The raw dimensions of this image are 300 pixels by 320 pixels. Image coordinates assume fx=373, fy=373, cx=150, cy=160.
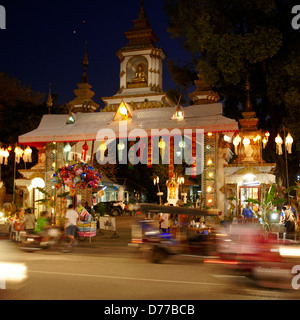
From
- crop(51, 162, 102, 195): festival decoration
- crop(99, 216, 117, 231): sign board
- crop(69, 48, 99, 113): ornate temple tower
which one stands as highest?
crop(69, 48, 99, 113): ornate temple tower

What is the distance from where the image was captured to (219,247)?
29.1 feet

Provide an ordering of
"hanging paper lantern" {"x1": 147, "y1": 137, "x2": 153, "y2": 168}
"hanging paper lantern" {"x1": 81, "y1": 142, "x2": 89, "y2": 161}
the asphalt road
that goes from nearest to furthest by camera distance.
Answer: the asphalt road < "hanging paper lantern" {"x1": 147, "y1": 137, "x2": 153, "y2": 168} < "hanging paper lantern" {"x1": 81, "y1": 142, "x2": 89, "y2": 161}

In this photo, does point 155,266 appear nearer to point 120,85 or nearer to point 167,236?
point 167,236

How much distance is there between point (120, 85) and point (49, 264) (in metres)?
17.1

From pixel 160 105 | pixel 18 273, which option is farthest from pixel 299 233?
pixel 18 273

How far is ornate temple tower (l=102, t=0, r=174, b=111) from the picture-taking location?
79.9ft

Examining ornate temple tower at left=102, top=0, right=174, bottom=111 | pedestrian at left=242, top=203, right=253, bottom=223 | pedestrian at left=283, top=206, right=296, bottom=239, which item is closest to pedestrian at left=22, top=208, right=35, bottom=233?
pedestrian at left=242, top=203, right=253, bottom=223

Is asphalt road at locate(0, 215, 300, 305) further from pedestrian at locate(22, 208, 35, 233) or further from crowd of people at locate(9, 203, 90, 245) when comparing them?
pedestrian at locate(22, 208, 35, 233)

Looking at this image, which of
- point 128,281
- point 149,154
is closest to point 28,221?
point 149,154

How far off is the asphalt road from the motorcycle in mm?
1078

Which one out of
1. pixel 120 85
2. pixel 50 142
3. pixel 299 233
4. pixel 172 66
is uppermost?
pixel 172 66

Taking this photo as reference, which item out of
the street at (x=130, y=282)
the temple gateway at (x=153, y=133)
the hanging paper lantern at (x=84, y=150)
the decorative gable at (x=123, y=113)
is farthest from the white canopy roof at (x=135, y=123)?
the street at (x=130, y=282)

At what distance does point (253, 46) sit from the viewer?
66.6ft
